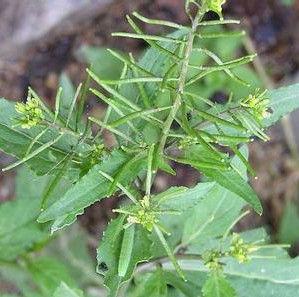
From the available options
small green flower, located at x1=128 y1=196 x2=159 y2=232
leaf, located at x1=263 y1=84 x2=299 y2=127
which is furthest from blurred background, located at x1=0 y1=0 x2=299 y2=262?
small green flower, located at x1=128 y1=196 x2=159 y2=232

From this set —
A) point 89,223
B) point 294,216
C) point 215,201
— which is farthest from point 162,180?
point 215,201

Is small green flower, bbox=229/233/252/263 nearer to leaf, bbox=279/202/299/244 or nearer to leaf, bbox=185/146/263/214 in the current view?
leaf, bbox=185/146/263/214

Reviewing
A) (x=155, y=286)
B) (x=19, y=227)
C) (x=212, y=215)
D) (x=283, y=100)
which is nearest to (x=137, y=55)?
(x=19, y=227)

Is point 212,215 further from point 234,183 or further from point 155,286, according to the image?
point 234,183

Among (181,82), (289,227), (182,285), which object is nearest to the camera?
(181,82)

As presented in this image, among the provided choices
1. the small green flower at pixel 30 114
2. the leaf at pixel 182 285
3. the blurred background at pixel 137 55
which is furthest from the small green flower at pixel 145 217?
the blurred background at pixel 137 55

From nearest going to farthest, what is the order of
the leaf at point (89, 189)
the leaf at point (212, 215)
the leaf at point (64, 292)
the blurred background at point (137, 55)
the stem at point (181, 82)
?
the stem at point (181, 82), the leaf at point (89, 189), the leaf at point (64, 292), the leaf at point (212, 215), the blurred background at point (137, 55)

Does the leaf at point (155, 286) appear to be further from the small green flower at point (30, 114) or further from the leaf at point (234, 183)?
the small green flower at point (30, 114)
